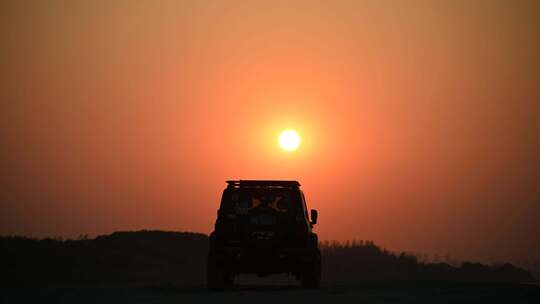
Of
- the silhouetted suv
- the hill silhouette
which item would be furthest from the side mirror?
the hill silhouette

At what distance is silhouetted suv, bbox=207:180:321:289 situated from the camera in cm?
2566

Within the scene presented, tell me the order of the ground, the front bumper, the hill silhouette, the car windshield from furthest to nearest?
the hill silhouette, the car windshield, the front bumper, the ground

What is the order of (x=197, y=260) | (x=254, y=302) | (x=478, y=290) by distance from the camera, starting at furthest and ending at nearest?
(x=197, y=260) → (x=478, y=290) → (x=254, y=302)

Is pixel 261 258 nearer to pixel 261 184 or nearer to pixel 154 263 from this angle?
pixel 261 184

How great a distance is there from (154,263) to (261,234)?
24.4m

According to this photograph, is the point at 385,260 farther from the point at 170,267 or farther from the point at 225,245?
the point at 225,245

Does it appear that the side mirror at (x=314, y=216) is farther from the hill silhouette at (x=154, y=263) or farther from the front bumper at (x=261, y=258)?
the hill silhouette at (x=154, y=263)

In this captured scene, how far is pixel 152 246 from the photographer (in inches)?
2035

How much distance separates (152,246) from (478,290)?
30.2 metres

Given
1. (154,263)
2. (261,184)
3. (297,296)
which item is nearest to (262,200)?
(261,184)

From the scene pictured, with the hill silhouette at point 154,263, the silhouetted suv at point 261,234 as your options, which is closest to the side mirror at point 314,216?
the silhouetted suv at point 261,234

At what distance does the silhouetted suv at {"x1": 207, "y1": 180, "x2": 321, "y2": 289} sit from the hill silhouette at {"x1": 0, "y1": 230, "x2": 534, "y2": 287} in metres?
14.4

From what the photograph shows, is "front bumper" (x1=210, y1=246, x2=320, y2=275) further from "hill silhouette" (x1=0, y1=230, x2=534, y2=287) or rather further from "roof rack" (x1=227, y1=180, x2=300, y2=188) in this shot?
"hill silhouette" (x1=0, y1=230, x2=534, y2=287)

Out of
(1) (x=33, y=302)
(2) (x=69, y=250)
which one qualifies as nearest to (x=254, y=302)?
(1) (x=33, y=302)
